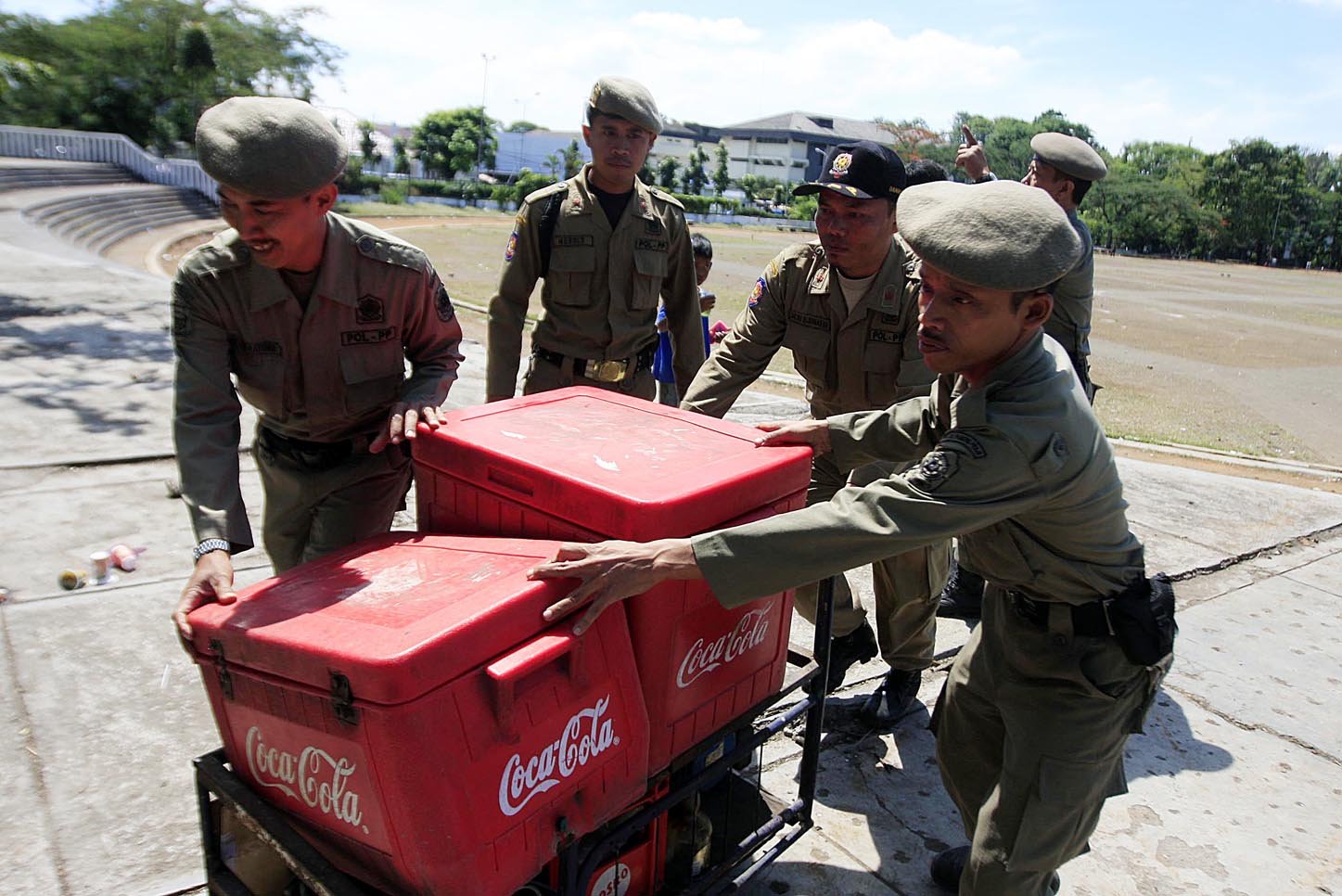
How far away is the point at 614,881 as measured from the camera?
1.93 meters

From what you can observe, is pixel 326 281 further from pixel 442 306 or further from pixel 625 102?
pixel 625 102

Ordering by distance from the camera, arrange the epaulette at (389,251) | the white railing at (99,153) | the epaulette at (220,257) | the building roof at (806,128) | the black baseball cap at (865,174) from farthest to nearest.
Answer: the building roof at (806,128), the white railing at (99,153), the black baseball cap at (865,174), the epaulette at (389,251), the epaulette at (220,257)

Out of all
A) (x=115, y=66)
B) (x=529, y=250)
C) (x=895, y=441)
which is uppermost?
(x=115, y=66)

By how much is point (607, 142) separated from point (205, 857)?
2.72 meters

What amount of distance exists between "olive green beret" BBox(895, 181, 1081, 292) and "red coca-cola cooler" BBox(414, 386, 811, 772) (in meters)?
0.54

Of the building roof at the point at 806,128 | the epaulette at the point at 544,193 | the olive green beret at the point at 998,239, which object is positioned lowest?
the olive green beret at the point at 998,239

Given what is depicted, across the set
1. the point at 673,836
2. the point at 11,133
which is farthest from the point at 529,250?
the point at 11,133

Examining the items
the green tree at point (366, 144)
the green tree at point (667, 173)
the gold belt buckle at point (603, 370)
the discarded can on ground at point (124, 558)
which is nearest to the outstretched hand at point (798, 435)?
the gold belt buckle at point (603, 370)

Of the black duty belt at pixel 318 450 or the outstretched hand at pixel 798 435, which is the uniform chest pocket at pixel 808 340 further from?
the black duty belt at pixel 318 450

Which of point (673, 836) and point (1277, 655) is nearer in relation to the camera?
point (673, 836)

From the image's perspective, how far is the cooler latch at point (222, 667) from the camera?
163 centimetres

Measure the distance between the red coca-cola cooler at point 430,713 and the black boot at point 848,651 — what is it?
1633mm

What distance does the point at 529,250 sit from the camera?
3750mm

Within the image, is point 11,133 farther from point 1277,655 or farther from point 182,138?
point 1277,655
